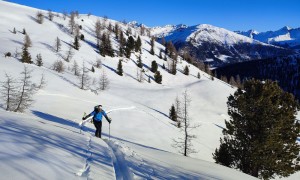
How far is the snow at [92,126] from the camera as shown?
9.45 meters

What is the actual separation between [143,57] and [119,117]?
91.6 m

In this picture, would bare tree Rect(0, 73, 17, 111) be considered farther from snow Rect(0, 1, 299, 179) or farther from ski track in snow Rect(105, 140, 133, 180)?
ski track in snow Rect(105, 140, 133, 180)

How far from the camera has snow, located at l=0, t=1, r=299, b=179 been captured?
31.0ft

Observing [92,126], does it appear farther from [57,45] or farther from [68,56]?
[57,45]

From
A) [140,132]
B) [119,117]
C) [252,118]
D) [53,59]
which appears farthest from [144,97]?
[252,118]

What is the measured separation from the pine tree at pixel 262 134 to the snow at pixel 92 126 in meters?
5.61

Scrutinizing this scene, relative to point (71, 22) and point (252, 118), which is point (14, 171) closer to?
point (252, 118)

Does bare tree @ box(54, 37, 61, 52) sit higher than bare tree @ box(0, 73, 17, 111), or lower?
higher

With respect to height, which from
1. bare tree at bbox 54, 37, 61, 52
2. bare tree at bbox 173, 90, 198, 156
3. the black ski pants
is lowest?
bare tree at bbox 173, 90, 198, 156

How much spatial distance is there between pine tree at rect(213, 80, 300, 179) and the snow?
18.4 ft

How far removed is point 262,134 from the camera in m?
24.9

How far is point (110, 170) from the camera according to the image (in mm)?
9969

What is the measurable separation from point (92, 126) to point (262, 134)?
53.7 ft

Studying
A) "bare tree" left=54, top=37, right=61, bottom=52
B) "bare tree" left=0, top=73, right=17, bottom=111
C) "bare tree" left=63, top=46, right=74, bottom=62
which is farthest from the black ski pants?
"bare tree" left=54, top=37, right=61, bottom=52
